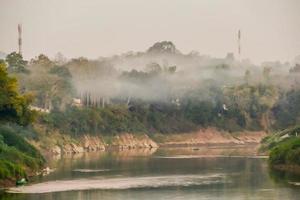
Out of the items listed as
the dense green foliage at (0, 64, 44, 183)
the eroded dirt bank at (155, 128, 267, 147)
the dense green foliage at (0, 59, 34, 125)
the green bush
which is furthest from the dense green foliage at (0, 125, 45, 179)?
the eroded dirt bank at (155, 128, 267, 147)

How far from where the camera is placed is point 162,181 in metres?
80.1

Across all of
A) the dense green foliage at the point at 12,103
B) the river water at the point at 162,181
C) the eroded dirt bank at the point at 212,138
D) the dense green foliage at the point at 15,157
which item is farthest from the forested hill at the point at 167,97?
the dense green foliage at the point at 12,103

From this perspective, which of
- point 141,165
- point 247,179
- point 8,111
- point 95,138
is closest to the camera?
point 247,179

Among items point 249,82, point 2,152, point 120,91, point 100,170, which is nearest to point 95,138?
point 120,91

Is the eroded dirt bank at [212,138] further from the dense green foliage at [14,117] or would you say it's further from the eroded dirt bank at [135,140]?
the dense green foliage at [14,117]

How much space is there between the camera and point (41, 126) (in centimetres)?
13738

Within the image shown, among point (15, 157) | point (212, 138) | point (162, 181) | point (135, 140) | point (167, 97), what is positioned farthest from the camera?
point (167, 97)

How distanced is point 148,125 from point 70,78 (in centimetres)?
1581

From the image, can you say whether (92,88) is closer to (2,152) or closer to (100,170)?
(100,170)

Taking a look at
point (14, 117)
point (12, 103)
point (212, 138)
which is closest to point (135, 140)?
point (212, 138)

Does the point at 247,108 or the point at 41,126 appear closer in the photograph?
the point at 41,126

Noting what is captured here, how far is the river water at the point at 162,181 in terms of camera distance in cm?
6800

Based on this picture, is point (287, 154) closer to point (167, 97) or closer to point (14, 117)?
point (14, 117)

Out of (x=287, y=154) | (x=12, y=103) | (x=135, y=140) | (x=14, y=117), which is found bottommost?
(x=287, y=154)
